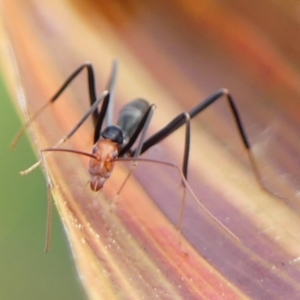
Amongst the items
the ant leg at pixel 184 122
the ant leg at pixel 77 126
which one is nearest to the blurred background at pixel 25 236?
the ant leg at pixel 77 126

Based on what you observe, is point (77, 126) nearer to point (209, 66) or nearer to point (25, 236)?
point (25, 236)

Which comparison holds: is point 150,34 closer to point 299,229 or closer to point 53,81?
point 53,81

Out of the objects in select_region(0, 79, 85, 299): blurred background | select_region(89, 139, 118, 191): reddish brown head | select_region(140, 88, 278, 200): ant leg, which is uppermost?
select_region(140, 88, 278, 200): ant leg

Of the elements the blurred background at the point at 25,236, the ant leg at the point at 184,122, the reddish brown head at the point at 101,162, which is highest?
the ant leg at the point at 184,122

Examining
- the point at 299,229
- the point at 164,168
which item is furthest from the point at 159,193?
the point at 299,229

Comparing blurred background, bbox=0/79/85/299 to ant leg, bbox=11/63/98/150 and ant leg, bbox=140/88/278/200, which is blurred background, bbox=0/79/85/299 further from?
ant leg, bbox=140/88/278/200

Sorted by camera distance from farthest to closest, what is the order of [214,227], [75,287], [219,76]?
[219,76] < [214,227] < [75,287]

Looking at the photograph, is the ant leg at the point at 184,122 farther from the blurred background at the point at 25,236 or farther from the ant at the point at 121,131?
the blurred background at the point at 25,236

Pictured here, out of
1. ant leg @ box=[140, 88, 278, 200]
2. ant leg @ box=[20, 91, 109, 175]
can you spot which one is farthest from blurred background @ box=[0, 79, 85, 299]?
ant leg @ box=[140, 88, 278, 200]
